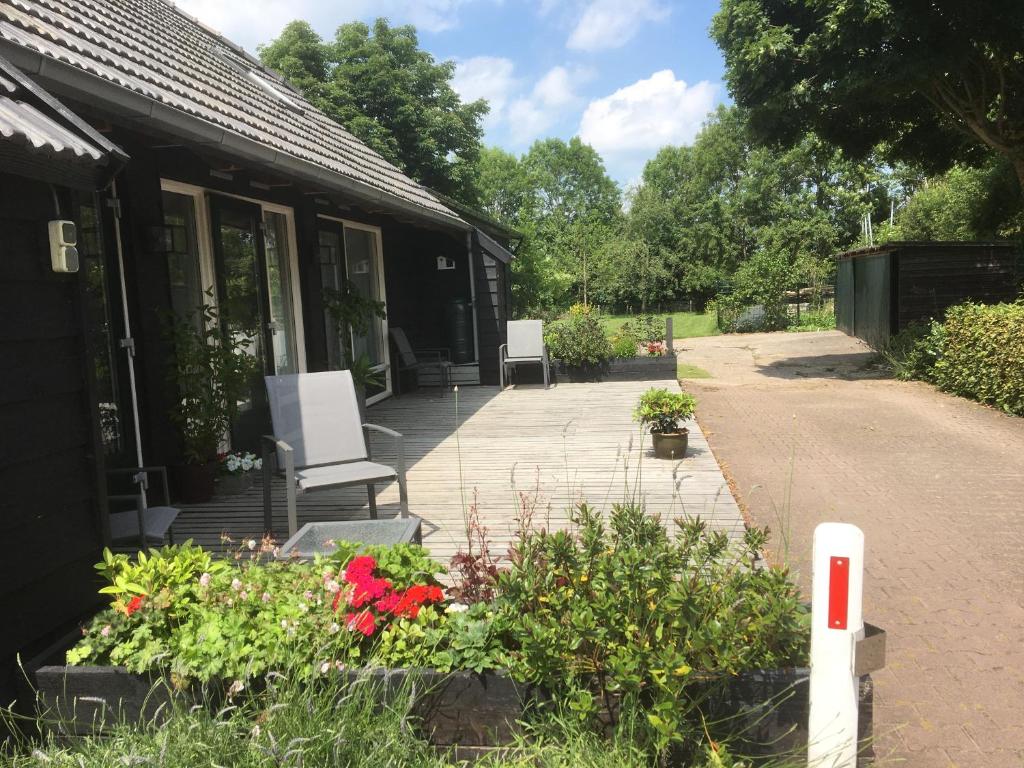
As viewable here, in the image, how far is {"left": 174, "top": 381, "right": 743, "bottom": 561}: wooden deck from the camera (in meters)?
4.66

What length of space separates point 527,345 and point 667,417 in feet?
16.2

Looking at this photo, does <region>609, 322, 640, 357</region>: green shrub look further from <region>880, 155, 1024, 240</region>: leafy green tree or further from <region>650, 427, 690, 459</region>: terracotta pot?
<region>880, 155, 1024, 240</region>: leafy green tree

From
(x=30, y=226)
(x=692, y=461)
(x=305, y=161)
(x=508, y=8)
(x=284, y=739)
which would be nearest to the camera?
(x=284, y=739)

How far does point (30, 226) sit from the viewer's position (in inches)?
98.1

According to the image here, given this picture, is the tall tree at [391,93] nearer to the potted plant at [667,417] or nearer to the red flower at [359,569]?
the potted plant at [667,417]

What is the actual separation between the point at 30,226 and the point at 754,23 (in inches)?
459

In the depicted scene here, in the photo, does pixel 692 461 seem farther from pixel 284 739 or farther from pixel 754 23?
pixel 754 23

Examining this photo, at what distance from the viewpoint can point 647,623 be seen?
204 centimetres

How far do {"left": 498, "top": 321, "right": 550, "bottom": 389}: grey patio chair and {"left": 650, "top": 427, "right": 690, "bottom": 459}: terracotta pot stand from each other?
4660 mm

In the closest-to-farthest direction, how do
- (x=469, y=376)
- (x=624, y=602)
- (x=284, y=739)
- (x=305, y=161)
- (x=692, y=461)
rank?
(x=284, y=739) → (x=624, y=602) → (x=305, y=161) → (x=692, y=461) → (x=469, y=376)

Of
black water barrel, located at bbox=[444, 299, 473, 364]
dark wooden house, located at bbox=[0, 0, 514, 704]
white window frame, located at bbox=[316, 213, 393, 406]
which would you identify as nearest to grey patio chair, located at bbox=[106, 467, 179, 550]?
dark wooden house, located at bbox=[0, 0, 514, 704]

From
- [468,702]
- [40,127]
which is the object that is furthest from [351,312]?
[468,702]

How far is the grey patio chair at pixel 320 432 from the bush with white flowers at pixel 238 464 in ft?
3.07

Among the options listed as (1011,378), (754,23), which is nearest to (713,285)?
(754,23)
